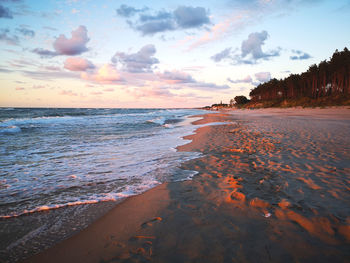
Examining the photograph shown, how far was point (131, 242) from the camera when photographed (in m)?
2.40

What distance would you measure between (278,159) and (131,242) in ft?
17.1

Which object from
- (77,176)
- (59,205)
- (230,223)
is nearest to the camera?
(230,223)

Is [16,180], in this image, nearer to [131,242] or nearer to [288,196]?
[131,242]

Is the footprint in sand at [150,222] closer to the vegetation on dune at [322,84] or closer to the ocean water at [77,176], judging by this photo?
the ocean water at [77,176]

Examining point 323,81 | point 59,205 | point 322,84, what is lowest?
point 59,205

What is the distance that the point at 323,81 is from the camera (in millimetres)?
51312

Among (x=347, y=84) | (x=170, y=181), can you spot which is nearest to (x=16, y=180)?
(x=170, y=181)

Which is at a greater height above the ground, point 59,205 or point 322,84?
point 322,84

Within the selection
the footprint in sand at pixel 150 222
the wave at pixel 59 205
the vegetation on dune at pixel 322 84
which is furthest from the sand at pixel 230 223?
the vegetation on dune at pixel 322 84

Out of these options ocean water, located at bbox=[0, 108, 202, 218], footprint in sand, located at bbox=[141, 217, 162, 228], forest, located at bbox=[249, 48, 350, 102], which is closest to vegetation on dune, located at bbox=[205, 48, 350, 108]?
forest, located at bbox=[249, 48, 350, 102]

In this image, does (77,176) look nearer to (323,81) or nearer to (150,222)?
(150,222)

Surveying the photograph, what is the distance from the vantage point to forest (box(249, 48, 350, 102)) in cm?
4372

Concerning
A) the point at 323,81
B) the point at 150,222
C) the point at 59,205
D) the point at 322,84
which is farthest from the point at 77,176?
the point at 322,84

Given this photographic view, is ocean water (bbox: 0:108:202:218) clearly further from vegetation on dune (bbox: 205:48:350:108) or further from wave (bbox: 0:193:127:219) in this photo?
vegetation on dune (bbox: 205:48:350:108)
